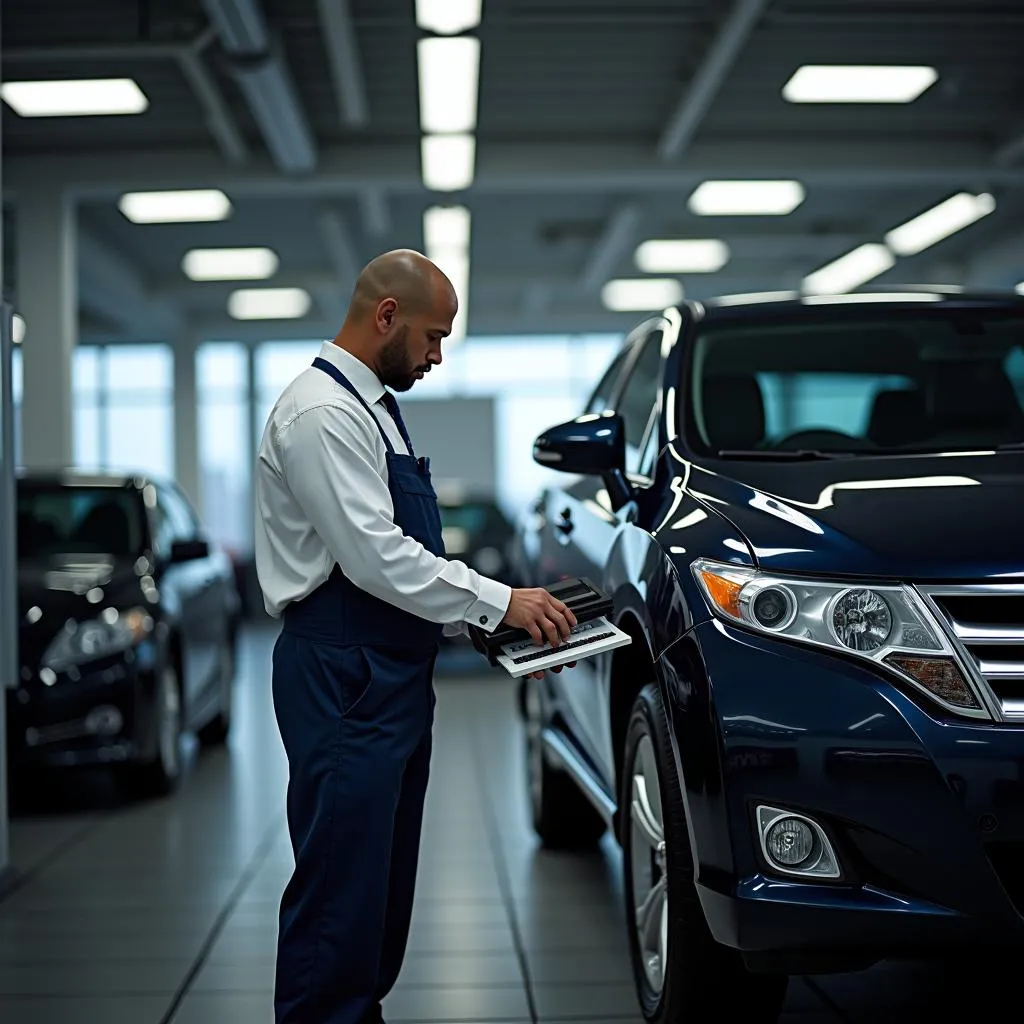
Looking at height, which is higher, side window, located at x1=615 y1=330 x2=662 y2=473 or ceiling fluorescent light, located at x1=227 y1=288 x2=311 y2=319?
ceiling fluorescent light, located at x1=227 y1=288 x2=311 y2=319

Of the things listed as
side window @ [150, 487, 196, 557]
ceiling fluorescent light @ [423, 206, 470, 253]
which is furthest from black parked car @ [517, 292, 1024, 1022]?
ceiling fluorescent light @ [423, 206, 470, 253]

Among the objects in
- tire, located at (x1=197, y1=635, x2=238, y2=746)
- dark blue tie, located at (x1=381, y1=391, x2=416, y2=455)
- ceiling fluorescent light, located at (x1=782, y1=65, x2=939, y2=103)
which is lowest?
tire, located at (x1=197, y1=635, x2=238, y2=746)

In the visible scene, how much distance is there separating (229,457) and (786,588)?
20.0m

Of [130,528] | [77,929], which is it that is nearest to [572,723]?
[77,929]

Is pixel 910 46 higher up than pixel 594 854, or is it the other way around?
pixel 910 46

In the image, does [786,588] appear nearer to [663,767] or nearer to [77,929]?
[663,767]

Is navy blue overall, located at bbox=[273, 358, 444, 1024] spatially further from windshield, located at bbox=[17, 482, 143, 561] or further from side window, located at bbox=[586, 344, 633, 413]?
windshield, located at bbox=[17, 482, 143, 561]

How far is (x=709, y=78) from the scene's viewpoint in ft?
29.5

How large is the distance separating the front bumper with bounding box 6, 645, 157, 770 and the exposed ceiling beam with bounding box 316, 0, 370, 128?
142 inches

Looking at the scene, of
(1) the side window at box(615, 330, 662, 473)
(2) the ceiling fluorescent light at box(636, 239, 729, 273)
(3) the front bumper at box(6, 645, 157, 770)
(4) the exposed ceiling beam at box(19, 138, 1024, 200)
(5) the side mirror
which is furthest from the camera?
(2) the ceiling fluorescent light at box(636, 239, 729, 273)

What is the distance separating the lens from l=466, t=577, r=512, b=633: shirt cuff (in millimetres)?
2537

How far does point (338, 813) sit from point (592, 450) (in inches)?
49.6

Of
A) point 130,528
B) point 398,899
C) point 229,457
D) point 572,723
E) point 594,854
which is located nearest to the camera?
point 398,899

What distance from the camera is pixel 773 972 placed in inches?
98.6
